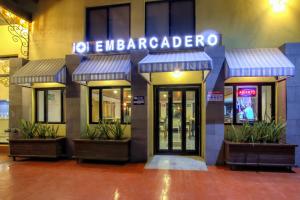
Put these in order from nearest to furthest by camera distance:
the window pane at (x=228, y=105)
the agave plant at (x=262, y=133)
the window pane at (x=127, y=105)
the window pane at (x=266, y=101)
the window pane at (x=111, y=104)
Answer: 1. the agave plant at (x=262, y=133)
2. the window pane at (x=266, y=101)
3. the window pane at (x=228, y=105)
4. the window pane at (x=127, y=105)
5. the window pane at (x=111, y=104)

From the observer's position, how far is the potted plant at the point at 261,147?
21.6 feet

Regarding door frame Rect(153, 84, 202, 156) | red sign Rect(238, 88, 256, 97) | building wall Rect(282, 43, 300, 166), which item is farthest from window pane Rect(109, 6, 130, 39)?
building wall Rect(282, 43, 300, 166)

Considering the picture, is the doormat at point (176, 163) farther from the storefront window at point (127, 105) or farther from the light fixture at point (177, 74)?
the light fixture at point (177, 74)

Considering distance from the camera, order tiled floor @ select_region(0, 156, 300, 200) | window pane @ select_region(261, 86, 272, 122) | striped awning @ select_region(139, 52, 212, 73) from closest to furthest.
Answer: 1. tiled floor @ select_region(0, 156, 300, 200)
2. striped awning @ select_region(139, 52, 212, 73)
3. window pane @ select_region(261, 86, 272, 122)

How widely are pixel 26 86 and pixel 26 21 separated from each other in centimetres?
292

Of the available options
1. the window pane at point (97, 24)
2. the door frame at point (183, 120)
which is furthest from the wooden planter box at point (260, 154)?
the window pane at point (97, 24)

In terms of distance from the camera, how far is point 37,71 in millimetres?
8281

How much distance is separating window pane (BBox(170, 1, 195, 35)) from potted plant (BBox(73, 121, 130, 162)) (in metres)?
4.28

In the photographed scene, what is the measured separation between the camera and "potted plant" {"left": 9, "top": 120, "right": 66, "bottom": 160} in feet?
26.2

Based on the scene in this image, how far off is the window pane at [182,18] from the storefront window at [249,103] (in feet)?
8.99

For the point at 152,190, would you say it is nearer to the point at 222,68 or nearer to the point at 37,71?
the point at 222,68

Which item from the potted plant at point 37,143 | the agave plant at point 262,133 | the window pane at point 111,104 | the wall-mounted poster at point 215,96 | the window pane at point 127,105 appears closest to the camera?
the agave plant at point 262,133

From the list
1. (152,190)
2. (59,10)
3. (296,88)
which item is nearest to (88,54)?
(59,10)

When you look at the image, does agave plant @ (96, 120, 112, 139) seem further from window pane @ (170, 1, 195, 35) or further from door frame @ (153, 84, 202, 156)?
window pane @ (170, 1, 195, 35)
